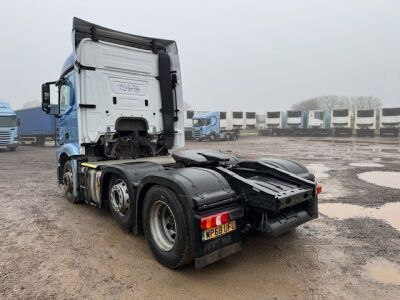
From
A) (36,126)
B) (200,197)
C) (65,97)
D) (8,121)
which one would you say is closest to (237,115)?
(36,126)

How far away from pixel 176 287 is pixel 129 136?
4.14 meters

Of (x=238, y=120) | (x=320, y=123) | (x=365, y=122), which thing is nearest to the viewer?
(x=365, y=122)

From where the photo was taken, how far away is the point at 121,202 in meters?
4.87

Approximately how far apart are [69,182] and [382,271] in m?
5.68

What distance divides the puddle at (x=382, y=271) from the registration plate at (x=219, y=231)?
5.20 feet

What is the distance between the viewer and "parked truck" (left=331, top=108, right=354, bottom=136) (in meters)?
40.5

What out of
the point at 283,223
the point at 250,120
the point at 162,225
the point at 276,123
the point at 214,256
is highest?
the point at 250,120

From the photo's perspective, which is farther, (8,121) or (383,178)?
(8,121)

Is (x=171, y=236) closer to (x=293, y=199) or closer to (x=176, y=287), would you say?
(x=176, y=287)

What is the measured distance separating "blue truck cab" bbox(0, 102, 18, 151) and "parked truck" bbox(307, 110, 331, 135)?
34040 millimetres

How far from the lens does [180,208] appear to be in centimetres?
351

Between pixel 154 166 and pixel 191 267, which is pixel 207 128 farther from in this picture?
pixel 191 267

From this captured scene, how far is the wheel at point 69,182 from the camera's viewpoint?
6.65 metres

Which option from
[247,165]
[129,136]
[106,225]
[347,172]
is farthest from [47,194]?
[347,172]
